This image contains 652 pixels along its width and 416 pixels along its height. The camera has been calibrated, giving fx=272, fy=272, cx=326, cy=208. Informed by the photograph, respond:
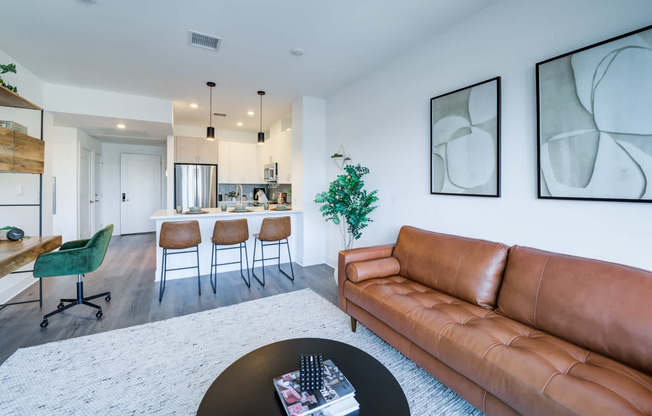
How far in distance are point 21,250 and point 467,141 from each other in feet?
12.8

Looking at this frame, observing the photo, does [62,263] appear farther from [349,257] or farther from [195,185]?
[195,185]

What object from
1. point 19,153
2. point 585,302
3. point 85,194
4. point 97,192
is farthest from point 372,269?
point 97,192

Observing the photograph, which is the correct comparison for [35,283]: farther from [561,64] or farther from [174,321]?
[561,64]

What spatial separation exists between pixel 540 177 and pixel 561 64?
2.51 feet

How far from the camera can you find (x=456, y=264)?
84.5 inches

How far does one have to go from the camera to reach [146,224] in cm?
757

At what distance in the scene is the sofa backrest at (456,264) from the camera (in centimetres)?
198

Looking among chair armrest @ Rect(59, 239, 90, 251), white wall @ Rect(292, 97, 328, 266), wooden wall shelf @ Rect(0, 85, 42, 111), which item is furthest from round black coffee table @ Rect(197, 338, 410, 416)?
wooden wall shelf @ Rect(0, 85, 42, 111)

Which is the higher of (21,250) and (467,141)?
(467,141)

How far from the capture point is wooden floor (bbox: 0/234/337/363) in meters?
2.46

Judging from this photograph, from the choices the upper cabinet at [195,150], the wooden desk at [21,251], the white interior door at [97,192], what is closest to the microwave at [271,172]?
the upper cabinet at [195,150]

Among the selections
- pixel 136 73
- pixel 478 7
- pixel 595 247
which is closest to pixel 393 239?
pixel 595 247

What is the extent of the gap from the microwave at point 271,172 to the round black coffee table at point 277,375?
4.79 metres

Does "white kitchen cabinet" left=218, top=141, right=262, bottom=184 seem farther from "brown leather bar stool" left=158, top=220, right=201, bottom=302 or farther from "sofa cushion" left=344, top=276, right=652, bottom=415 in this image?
"sofa cushion" left=344, top=276, right=652, bottom=415
